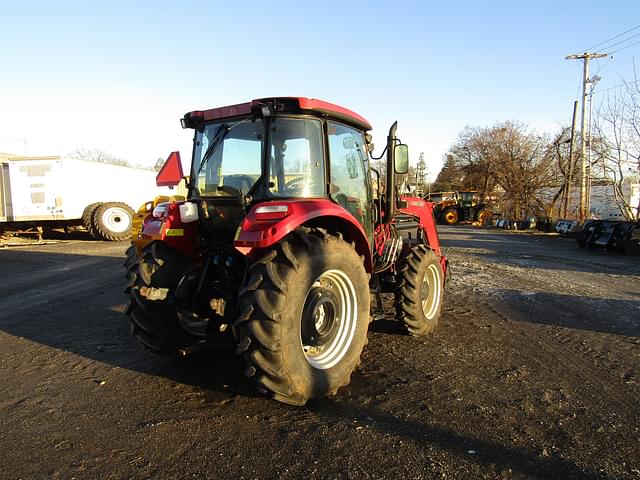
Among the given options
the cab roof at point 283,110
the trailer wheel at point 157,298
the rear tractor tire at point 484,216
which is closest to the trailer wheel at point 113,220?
the cab roof at point 283,110

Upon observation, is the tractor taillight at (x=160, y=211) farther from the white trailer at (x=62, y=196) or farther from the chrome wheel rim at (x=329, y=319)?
the white trailer at (x=62, y=196)

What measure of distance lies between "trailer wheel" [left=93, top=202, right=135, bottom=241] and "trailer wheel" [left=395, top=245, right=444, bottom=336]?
13.0 m

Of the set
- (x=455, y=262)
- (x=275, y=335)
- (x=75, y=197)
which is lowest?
(x=455, y=262)

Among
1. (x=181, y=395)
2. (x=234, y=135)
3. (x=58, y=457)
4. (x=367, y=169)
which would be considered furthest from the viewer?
(x=367, y=169)

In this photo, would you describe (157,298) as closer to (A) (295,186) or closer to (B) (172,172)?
(A) (295,186)

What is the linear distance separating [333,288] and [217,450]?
148 centimetres

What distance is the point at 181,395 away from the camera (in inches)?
136

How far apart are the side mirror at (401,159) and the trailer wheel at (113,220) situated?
Answer: 1318 cm

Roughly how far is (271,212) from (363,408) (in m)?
1.58

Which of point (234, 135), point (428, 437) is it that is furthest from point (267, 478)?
point (234, 135)

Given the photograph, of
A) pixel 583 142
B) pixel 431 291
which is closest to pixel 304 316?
pixel 431 291

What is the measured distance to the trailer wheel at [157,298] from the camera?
3.58 m

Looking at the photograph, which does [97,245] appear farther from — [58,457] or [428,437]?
[428,437]

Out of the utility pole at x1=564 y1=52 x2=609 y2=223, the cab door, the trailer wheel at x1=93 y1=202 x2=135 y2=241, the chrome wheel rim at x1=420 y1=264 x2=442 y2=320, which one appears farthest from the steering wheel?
the utility pole at x1=564 y1=52 x2=609 y2=223
